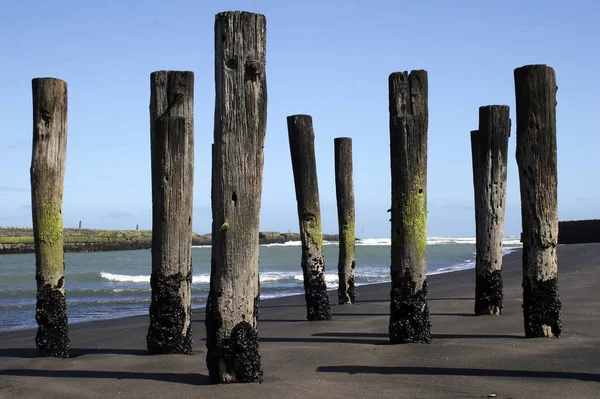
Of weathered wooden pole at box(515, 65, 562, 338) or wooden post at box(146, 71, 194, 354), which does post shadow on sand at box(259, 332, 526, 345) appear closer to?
weathered wooden pole at box(515, 65, 562, 338)

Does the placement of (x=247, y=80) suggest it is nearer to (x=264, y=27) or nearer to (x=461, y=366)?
(x=264, y=27)

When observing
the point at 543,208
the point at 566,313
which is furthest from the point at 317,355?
the point at 566,313

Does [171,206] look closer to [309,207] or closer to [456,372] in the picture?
[456,372]

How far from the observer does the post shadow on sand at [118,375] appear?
714 cm

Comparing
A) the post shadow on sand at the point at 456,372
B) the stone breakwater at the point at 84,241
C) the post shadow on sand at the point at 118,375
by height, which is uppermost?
the stone breakwater at the point at 84,241

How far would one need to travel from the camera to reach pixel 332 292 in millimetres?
18891

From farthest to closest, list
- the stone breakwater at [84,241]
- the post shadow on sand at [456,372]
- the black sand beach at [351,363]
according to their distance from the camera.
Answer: the stone breakwater at [84,241], the post shadow on sand at [456,372], the black sand beach at [351,363]

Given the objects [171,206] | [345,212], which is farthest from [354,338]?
[345,212]

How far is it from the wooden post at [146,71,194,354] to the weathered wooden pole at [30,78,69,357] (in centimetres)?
107

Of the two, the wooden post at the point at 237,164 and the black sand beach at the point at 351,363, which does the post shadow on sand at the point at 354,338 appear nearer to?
the black sand beach at the point at 351,363

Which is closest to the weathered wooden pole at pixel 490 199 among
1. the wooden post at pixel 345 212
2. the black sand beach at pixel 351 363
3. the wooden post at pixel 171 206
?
the black sand beach at pixel 351 363

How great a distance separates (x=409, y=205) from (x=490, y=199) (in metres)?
3.17

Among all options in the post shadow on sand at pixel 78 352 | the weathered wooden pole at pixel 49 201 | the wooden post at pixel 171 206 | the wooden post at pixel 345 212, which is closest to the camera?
the wooden post at pixel 171 206

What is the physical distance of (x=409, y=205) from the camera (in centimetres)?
886
